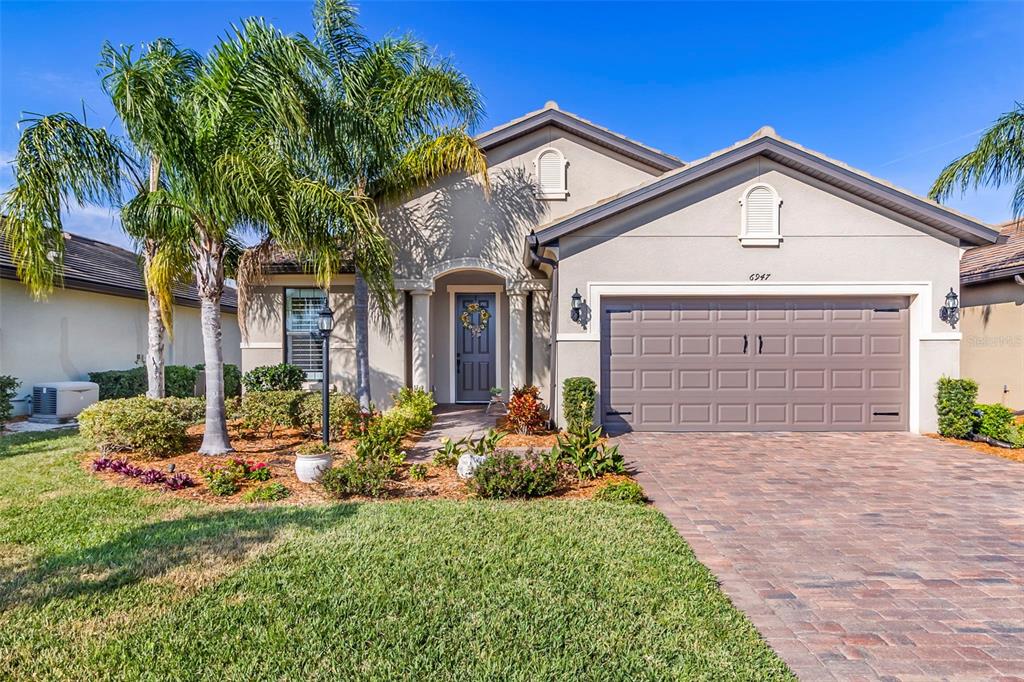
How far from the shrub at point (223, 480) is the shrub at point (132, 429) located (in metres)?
1.56

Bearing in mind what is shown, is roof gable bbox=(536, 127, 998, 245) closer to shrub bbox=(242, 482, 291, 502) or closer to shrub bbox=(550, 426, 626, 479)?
shrub bbox=(550, 426, 626, 479)

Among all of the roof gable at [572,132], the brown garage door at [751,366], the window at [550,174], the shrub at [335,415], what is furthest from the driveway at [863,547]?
the roof gable at [572,132]

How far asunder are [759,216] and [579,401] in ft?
15.4

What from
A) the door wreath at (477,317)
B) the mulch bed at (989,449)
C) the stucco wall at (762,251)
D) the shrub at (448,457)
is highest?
the stucco wall at (762,251)

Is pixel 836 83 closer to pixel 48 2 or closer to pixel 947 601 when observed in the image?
pixel 947 601

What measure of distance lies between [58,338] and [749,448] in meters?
15.2

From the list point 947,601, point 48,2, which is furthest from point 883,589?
point 48,2

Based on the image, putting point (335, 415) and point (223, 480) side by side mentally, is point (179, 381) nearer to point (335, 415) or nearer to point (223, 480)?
point (335, 415)

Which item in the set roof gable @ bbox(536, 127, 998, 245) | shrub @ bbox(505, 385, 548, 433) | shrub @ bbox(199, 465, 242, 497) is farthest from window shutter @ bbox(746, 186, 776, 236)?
shrub @ bbox(199, 465, 242, 497)

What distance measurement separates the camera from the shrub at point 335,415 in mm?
8391

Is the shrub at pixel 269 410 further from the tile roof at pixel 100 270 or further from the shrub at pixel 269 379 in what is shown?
the tile roof at pixel 100 270

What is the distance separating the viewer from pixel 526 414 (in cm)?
870

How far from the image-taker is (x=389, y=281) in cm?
883

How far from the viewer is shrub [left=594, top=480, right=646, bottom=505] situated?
5480 millimetres
